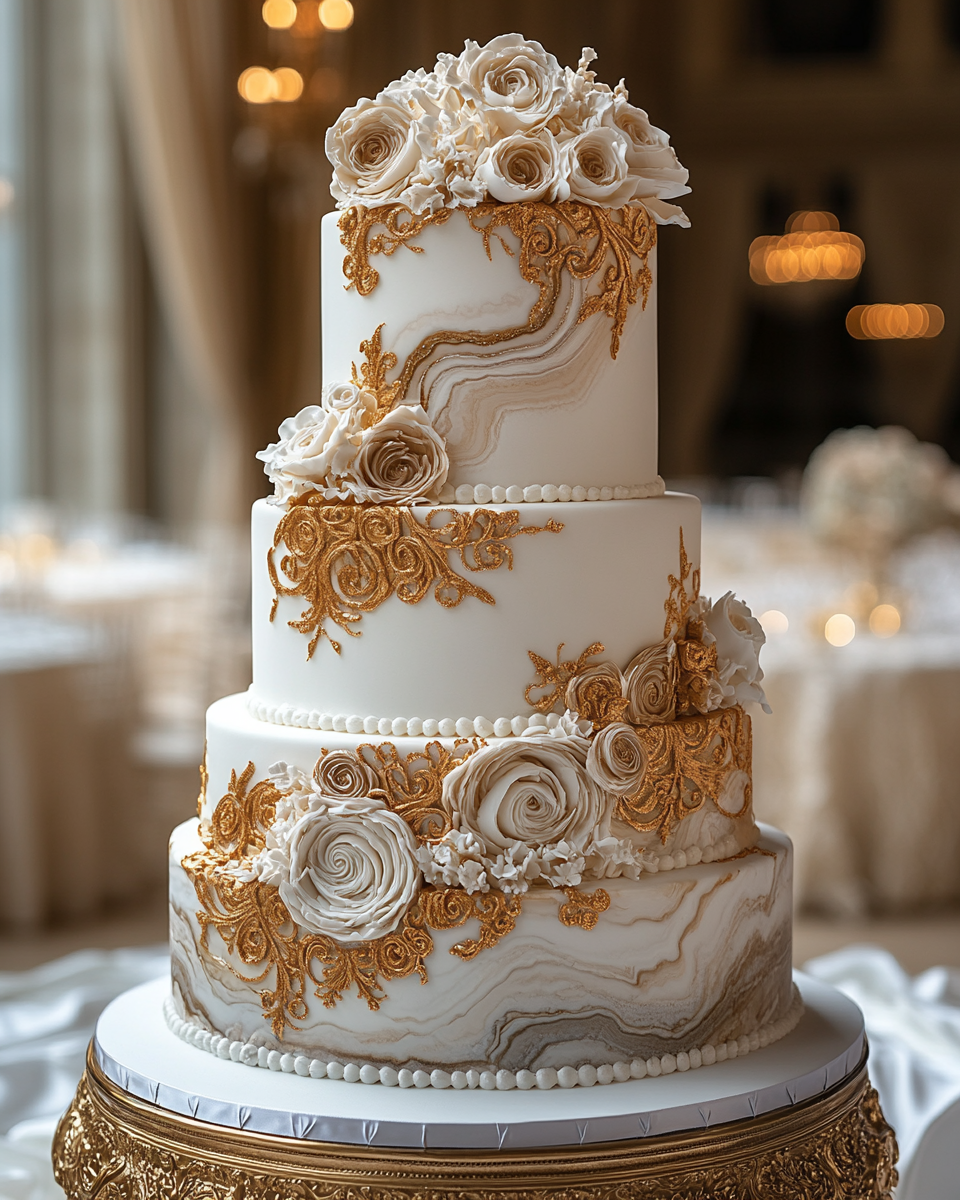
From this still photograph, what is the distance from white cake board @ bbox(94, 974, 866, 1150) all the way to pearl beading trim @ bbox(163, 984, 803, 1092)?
13 mm

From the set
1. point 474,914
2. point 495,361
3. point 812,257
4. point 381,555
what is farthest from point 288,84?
point 812,257

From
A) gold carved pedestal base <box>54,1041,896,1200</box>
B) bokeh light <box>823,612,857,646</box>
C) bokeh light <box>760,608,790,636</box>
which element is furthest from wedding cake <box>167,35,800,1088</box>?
bokeh light <box>760,608,790,636</box>

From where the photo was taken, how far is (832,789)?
5859 millimetres

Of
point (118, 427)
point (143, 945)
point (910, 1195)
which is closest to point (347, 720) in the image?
point (910, 1195)

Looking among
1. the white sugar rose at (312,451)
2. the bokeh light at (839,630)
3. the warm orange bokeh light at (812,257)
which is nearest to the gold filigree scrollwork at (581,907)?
the white sugar rose at (312,451)

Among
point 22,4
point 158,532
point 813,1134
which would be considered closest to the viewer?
point 813,1134

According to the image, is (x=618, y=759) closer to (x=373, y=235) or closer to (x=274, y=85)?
(x=373, y=235)

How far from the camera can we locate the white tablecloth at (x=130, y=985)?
3221 millimetres

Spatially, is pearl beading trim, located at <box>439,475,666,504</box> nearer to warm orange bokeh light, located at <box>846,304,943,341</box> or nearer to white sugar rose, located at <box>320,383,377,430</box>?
white sugar rose, located at <box>320,383,377,430</box>

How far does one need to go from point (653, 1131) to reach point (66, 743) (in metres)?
4.14

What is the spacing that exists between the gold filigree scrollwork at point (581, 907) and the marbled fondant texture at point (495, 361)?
2.20 feet

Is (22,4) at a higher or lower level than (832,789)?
higher

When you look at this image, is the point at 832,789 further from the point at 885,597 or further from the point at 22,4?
the point at 22,4

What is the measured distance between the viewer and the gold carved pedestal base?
88.7 inches
